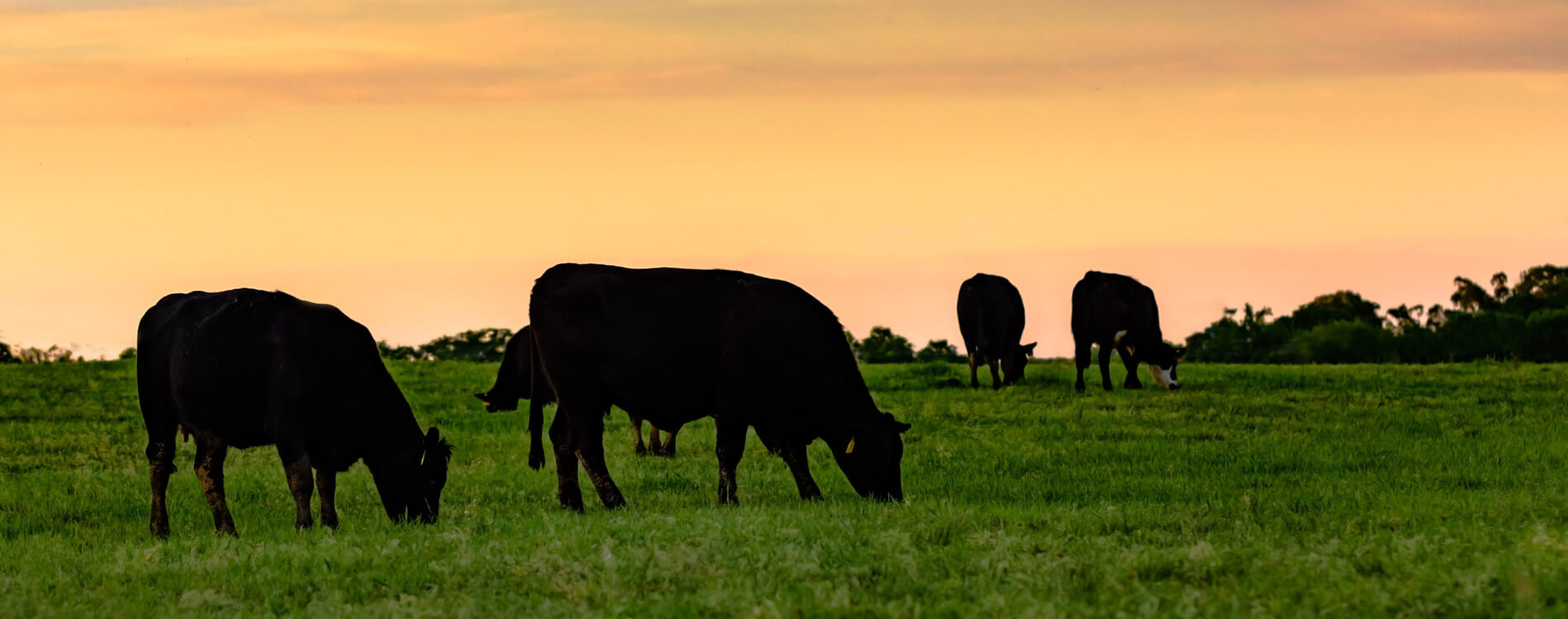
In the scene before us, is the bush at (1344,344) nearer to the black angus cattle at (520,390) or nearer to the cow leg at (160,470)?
the black angus cattle at (520,390)

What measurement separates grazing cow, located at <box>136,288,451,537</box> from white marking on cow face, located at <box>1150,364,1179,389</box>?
19168 millimetres

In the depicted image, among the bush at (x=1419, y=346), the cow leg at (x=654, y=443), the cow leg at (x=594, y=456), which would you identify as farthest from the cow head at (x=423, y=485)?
the bush at (x=1419, y=346)

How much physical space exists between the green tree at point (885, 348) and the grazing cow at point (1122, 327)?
1613 centimetres

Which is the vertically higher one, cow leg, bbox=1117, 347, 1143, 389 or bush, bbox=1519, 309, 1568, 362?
bush, bbox=1519, 309, 1568, 362

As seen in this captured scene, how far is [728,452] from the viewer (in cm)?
1579

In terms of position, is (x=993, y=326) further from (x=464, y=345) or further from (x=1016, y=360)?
(x=464, y=345)

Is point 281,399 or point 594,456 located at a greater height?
point 281,399

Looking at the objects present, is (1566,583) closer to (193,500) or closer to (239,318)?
(239,318)

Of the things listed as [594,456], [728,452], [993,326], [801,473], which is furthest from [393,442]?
[993,326]

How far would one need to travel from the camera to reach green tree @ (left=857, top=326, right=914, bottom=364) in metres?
50.3

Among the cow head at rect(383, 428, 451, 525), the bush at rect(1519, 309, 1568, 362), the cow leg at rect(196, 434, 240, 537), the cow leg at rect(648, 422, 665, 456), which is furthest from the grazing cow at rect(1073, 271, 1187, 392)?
the bush at rect(1519, 309, 1568, 362)

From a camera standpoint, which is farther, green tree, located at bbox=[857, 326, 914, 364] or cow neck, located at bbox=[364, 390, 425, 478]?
green tree, located at bbox=[857, 326, 914, 364]

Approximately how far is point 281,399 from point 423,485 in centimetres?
171

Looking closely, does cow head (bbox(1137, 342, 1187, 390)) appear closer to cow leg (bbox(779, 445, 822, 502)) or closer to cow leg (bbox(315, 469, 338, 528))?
cow leg (bbox(779, 445, 822, 502))
